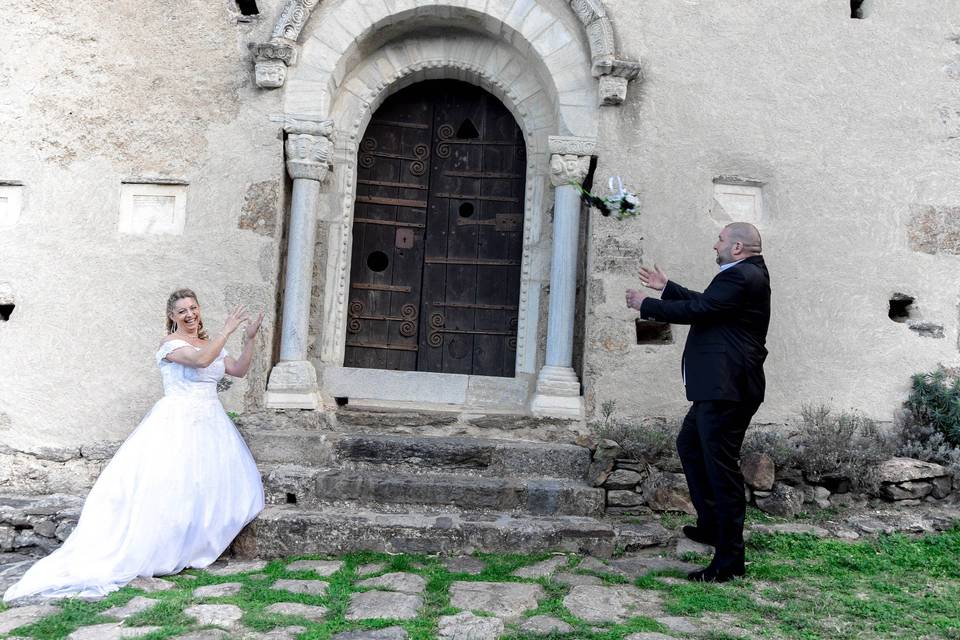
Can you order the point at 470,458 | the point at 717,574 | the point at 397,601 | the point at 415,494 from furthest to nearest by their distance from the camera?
the point at 470,458, the point at 415,494, the point at 717,574, the point at 397,601

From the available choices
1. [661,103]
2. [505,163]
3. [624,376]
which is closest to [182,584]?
[624,376]

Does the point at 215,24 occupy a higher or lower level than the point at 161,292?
higher

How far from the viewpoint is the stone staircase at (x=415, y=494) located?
4020 millimetres

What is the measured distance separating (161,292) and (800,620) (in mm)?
4183

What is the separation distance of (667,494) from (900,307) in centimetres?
223

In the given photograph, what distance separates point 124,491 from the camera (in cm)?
378

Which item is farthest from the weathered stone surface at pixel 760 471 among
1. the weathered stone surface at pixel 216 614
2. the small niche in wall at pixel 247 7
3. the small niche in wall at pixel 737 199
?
the small niche in wall at pixel 247 7

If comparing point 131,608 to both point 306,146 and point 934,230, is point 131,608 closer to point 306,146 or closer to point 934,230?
point 306,146

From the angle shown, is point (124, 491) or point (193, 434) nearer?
point (124, 491)

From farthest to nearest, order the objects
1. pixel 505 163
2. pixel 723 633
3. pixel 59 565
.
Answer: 1. pixel 505 163
2. pixel 59 565
3. pixel 723 633

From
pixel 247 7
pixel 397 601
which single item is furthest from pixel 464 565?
pixel 247 7

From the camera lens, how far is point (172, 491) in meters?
3.82

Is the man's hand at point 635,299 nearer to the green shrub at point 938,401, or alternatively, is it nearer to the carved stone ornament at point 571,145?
the carved stone ornament at point 571,145

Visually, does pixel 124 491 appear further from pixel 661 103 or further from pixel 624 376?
pixel 661 103
